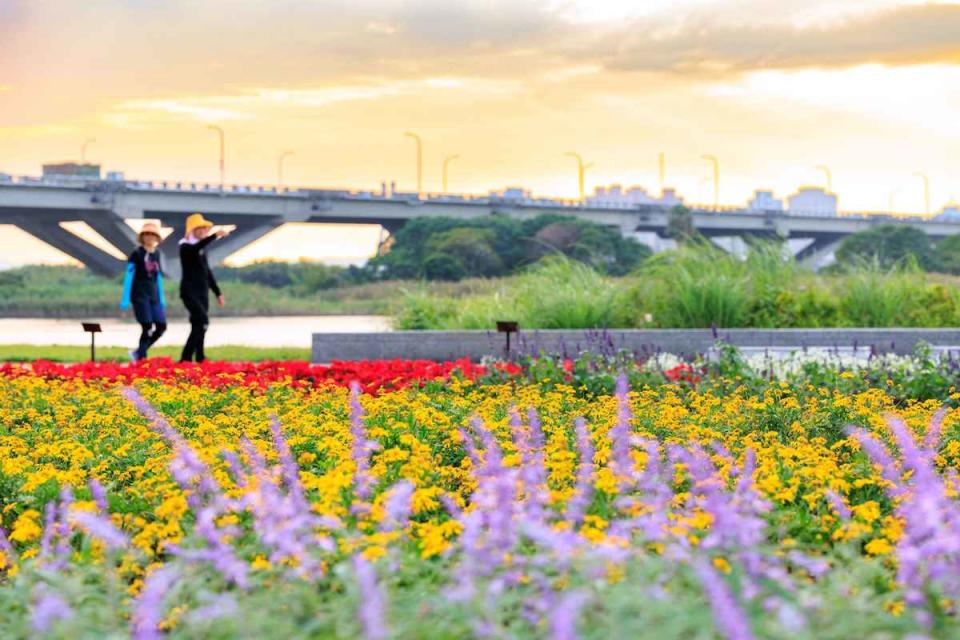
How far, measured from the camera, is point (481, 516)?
155 inches

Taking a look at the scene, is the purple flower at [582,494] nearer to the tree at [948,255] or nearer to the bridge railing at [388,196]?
the bridge railing at [388,196]

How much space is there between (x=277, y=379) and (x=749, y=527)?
8453mm

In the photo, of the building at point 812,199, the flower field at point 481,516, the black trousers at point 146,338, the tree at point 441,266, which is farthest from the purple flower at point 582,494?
the building at point 812,199

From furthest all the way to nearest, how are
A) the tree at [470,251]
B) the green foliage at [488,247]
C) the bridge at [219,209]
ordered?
1. the tree at [470,251]
2. the green foliage at [488,247]
3. the bridge at [219,209]

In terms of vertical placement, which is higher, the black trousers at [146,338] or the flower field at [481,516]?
the black trousers at [146,338]

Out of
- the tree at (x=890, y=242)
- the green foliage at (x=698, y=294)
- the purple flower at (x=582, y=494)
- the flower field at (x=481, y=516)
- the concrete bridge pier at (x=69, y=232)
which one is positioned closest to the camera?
the flower field at (x=481, y=516)

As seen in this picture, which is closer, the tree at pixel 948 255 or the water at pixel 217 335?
the water at pixel 217 335

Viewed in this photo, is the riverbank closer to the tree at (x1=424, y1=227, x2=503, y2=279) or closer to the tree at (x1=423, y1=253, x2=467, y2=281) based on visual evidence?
the tree at (x1=423, y1=253, x2=467, y2=281)

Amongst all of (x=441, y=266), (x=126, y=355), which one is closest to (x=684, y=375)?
(x=126, y=355)

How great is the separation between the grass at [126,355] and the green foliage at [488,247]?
154ft

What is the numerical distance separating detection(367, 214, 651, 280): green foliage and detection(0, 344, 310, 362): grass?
154 feet

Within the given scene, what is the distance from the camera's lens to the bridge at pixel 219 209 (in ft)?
214

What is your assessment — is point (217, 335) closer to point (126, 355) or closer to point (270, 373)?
point (126, 355)

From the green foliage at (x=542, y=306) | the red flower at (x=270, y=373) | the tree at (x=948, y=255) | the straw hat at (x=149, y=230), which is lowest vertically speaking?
the red flower at (x=270, y=373)
